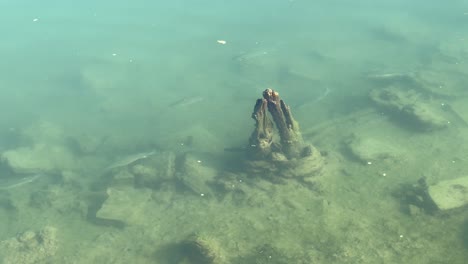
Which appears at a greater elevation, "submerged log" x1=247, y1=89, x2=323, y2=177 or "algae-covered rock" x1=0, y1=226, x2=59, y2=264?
"submerged log" x1=247, y1=89, x2=323, y2=177

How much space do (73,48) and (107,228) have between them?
17851 mm

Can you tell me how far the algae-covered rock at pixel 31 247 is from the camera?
842 centimetres

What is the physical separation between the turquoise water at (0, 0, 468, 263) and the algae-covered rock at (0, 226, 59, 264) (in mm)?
32

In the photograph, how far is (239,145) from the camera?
37.6 ft

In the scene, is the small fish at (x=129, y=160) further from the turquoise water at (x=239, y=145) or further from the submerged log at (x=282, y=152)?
the submerged log at (x=282, y=152)

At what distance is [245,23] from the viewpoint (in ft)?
78.8

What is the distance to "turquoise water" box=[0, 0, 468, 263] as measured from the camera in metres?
7.85

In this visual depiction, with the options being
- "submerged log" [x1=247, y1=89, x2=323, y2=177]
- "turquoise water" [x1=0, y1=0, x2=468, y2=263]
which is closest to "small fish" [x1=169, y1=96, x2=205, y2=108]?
"turquoise water" [x1=0, y1=0, x2=468, y2=263]

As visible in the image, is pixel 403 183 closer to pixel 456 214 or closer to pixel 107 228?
pixel 456 214

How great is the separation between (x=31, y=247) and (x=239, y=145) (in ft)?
19.2

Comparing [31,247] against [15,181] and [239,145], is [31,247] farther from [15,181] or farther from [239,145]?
[239,145]

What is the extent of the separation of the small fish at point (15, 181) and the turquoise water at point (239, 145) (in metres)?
0.05

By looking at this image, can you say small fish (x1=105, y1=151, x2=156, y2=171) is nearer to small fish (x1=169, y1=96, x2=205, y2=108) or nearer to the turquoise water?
the turquoise water

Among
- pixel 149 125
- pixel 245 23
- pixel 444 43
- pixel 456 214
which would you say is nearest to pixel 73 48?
pixel 245 23
